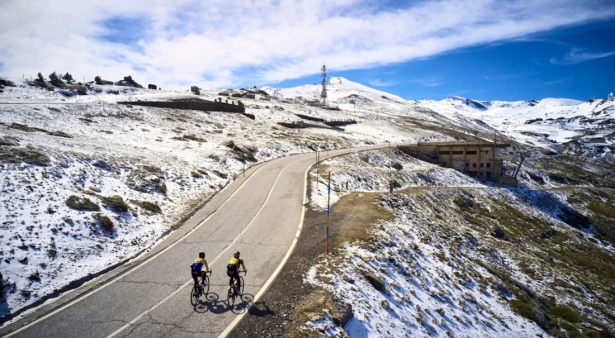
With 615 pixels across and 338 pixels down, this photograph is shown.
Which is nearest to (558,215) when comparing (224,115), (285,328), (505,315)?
(505,315)

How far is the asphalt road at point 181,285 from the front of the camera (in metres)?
10.8

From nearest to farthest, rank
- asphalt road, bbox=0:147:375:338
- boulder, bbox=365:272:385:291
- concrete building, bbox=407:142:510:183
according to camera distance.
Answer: asphalt road, bbox=0:147:375:338 → boulder, bbox=365:272:385:291 → concrete building, bbox=407:142:510:183

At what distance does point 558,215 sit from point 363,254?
47.4 meters

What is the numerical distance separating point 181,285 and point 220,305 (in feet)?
8.18

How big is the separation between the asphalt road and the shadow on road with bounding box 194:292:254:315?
0.12 feet

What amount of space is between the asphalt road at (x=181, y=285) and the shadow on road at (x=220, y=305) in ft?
0.12

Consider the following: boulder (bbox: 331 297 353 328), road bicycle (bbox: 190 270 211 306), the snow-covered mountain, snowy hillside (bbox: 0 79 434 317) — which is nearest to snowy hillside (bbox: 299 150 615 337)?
boulder (bbox: 331 297 353 328)

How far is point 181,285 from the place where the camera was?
536 inches

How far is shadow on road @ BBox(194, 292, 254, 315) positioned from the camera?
38.6ft

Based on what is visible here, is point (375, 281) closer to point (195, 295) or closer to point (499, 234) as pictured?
point (195, 295)

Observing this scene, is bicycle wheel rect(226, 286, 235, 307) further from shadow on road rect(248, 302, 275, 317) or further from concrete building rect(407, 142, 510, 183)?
concrete building rect(407, 142, 510, 183)

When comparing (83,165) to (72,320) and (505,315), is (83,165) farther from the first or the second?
(505,315)

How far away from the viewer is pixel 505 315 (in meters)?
19.0

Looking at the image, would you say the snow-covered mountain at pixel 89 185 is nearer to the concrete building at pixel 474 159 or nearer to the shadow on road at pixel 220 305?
the shadow on road at pixel 220 305
